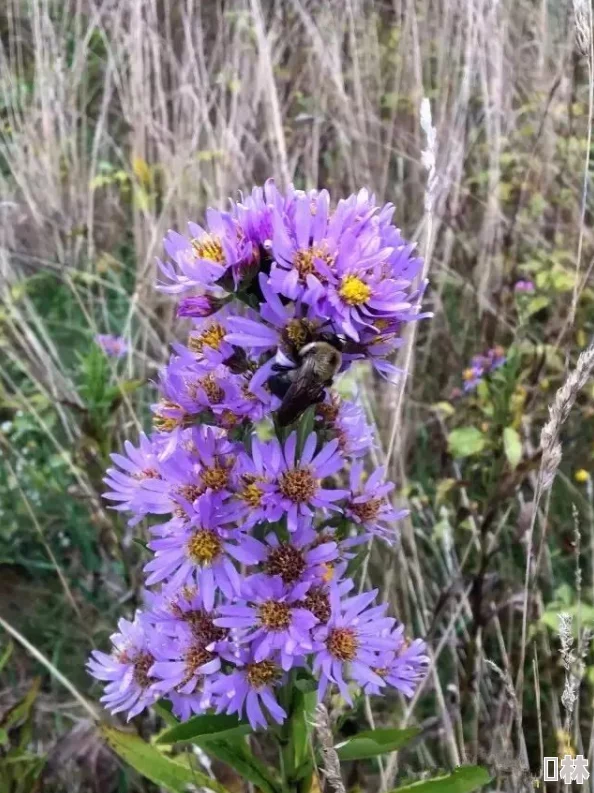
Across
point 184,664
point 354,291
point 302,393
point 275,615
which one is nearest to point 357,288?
point 354,291

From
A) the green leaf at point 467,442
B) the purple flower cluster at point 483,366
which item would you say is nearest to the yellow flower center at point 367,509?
the green leaf at point 467,442

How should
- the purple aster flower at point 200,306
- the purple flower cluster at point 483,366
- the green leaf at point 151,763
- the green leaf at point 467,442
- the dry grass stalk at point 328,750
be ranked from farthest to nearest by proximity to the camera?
1. the purple flower cluster at point 483,366
2. the green leaf at point 467,442
3. the green leaf at point 151,763
4. the purple aster flower at point 200,306
5. the dry grass stalk at point 328,750

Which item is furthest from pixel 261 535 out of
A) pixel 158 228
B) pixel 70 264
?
pixel 70 264

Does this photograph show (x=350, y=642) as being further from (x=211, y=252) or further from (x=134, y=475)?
(x=211, y=252)

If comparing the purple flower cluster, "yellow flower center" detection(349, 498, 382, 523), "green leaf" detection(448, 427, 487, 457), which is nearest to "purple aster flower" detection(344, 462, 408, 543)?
"yellow flower center" detection(349, 498, 382, 523)

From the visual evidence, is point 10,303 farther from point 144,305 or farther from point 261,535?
point 261,535

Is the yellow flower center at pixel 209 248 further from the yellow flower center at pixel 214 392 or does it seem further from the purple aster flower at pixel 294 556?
the purple aster flower at pixel 294 556
